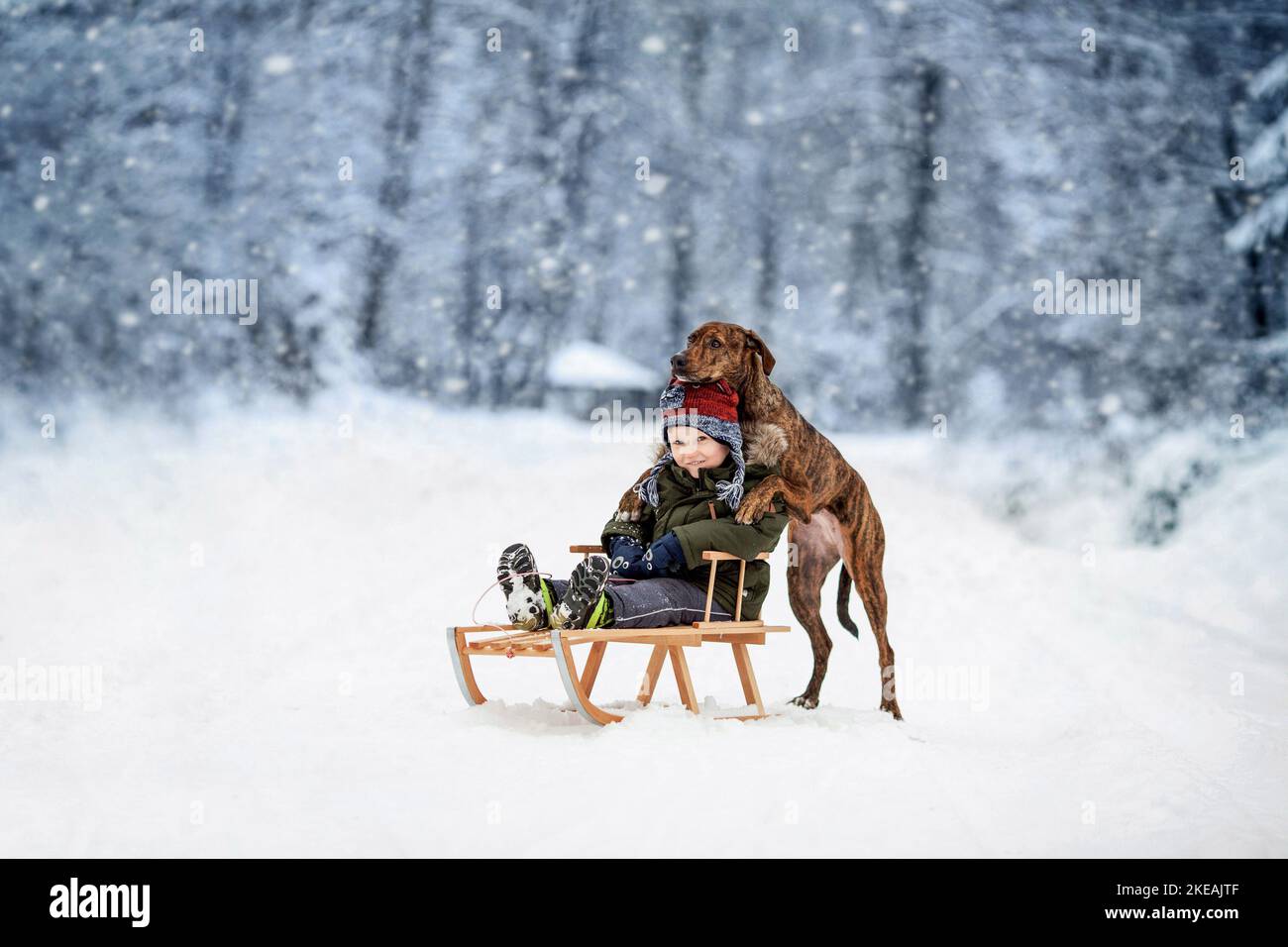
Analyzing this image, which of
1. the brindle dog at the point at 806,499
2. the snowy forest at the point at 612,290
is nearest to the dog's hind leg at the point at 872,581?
the brindle dog at the point at 806,499

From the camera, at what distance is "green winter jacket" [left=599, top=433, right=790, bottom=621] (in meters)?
3.40

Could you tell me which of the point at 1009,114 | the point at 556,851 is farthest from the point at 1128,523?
the point at 556,851

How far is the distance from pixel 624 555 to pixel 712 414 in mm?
522

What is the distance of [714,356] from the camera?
3502mm

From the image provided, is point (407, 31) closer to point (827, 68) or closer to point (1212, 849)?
point (827, 68)

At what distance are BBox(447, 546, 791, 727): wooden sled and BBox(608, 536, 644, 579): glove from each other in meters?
0.07

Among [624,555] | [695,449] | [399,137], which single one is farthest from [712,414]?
[399,137]

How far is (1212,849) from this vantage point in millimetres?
2617

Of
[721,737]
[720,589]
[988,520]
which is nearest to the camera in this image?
[721,737]

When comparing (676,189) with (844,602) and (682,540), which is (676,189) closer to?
(844,602)

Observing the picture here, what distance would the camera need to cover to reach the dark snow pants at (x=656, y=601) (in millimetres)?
3301

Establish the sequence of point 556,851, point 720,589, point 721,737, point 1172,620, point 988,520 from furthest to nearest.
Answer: point 988,520, point 1172,620, point 720,589, point 721,737, point 556,851

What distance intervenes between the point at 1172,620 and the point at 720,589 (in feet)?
11.7

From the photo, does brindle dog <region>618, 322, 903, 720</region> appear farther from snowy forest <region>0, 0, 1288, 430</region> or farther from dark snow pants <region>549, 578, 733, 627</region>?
snowy forest <region>0, 0, 1288, 430</region>
